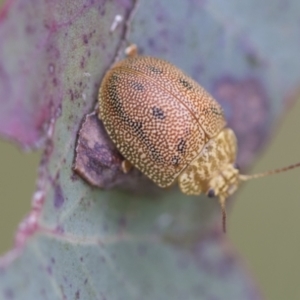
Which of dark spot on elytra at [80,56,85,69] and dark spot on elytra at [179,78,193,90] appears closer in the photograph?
dark spot on elytra at [80,56,85,69]

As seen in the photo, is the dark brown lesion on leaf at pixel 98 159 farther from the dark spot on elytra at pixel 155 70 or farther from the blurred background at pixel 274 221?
the blurred background at pixel 274 221

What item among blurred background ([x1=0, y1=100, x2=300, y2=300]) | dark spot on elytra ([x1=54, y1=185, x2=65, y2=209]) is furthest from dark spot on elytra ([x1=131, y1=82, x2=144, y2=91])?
blurred background ([x1=0, y1=100, x2=300, y2=300])

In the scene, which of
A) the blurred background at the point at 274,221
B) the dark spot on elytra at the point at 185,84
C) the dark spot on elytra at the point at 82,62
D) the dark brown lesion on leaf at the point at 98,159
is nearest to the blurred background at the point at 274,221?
the blurred background at the point at 274,221

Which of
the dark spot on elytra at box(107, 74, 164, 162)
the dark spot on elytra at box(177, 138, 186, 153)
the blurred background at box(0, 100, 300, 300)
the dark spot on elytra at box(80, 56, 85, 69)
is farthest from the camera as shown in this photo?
the blurred background at box(0, 100, 300, 300)

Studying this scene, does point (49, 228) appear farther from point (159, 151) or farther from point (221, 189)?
point (221, 189)

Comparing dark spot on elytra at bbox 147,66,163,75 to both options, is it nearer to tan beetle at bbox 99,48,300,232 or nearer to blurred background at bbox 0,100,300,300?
tan beetle at bbox 99,48,300,232

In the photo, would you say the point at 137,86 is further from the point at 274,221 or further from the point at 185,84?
the point at 274,221

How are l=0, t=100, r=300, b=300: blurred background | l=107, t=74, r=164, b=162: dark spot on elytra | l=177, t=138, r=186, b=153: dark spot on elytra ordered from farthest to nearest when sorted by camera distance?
l=0, t=100, r=300, b=300: blurred background → l=177, t=138, r=186, b=153: dark spot on elytra → l=107, t=74, r=164, b=162: dark spot on elytra

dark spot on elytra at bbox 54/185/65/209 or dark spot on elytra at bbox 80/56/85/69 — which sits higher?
dark spot on elytra at bbox 80/56/85/69
